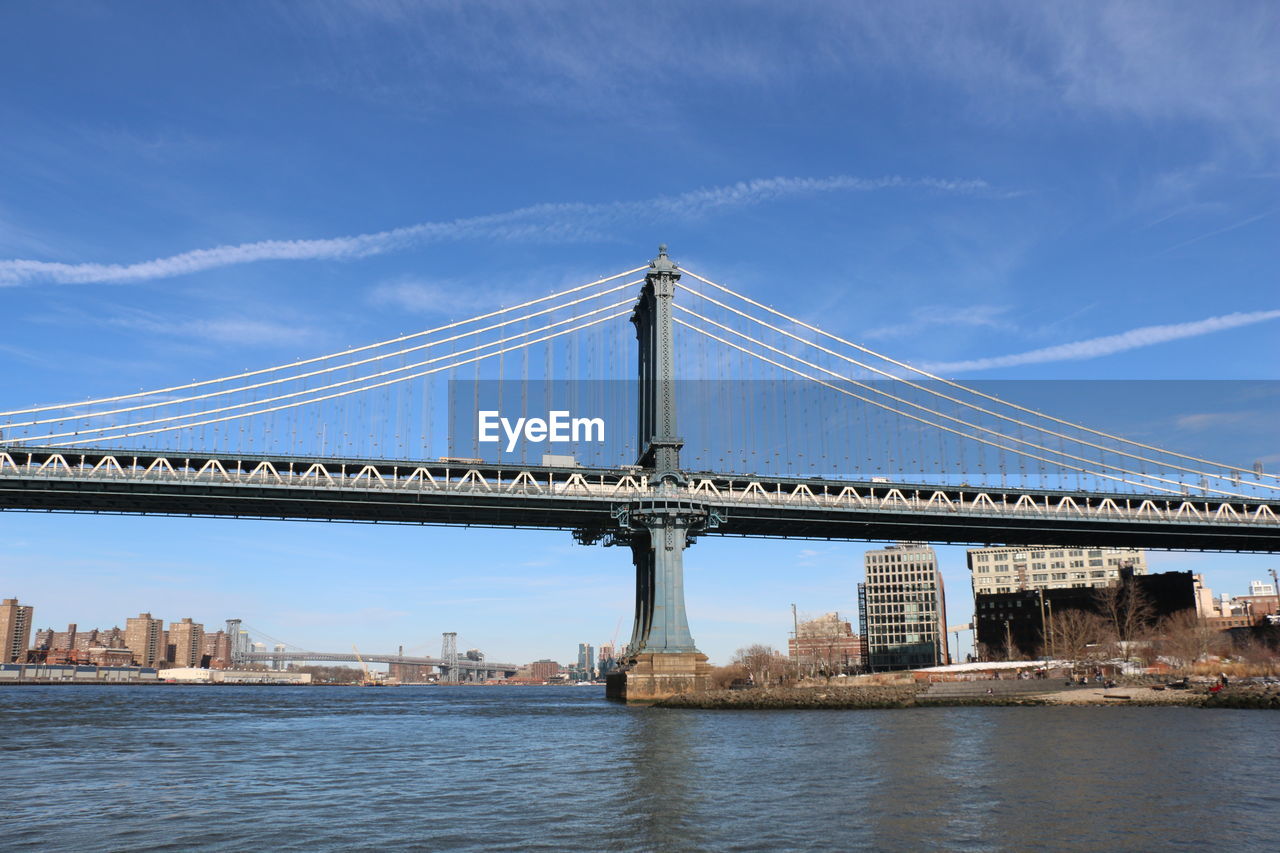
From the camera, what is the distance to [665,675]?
77188 millimetres

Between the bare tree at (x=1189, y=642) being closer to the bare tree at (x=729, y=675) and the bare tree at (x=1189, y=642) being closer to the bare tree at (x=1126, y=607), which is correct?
the bare tree at (x=1126, y=607)

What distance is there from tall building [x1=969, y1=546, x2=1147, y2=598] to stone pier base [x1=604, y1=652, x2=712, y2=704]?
110m

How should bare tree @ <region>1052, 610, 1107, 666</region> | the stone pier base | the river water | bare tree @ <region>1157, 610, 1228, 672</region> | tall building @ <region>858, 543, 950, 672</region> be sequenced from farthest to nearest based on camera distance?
tall building @ <region>858, 543, 950, 672</region>
bare tree @ <region>1052, 610, 1107, 666</region>
bare tree @ <region>1157, 610, 1228, 672</region>
the stone pier base
the river water

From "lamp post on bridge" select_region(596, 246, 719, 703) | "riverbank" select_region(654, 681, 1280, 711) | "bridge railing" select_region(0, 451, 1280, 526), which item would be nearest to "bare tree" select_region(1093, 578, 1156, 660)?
"bridge railing" select_region(0, 451, 1280, 526)

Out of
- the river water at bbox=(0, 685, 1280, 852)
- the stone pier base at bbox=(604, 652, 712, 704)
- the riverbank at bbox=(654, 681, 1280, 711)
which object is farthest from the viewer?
the stone pier base at bbox=(604, 652, 712, 704)

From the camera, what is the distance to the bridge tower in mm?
77438

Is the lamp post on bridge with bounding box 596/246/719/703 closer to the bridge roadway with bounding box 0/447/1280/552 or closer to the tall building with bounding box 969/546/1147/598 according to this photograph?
the bridge roadway with bounding box 0/447/1280/552

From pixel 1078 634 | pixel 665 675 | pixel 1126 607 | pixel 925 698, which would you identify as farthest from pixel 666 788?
pixel 1126 607

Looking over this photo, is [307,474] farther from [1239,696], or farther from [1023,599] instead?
[1023,599]

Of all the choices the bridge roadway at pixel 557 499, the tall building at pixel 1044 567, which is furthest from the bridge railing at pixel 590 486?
the tall building at pixel 1044 567

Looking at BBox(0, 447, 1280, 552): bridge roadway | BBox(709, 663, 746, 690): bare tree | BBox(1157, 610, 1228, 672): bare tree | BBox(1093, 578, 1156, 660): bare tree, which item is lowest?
BBox(709, 663, 746, 690): bare tree

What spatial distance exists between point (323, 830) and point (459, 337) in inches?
A: 2918

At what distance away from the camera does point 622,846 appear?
2138cm

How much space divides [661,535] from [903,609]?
121 metres
